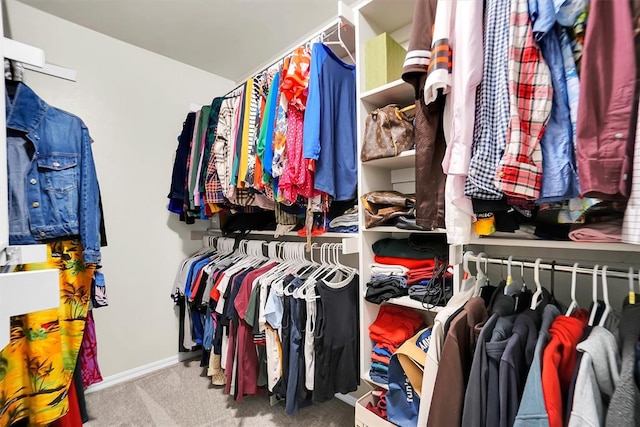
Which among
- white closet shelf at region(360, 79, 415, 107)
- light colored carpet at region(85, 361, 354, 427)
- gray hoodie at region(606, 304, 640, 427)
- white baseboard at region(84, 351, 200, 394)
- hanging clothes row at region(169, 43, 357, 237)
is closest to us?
gray hoodie at region(606, 304, 640, 427)

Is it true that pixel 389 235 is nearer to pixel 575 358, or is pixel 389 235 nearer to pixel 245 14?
pixel 575 358

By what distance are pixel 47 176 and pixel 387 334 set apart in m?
1.66

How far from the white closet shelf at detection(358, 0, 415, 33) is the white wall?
5.89 ft

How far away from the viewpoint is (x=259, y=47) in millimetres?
2201

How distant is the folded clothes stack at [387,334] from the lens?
1310 millimetres

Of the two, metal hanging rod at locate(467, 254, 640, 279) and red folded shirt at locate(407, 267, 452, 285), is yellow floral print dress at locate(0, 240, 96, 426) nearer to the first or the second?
red folded shirt at locate(407, 267, 452, 285)

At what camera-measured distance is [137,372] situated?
7.16 ft

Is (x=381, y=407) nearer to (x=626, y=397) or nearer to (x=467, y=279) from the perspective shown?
(x=467, y=279)

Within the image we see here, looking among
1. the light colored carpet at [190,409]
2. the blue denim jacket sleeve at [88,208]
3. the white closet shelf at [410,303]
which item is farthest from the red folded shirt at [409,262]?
the blue denim jacket sleeve at [88,208]

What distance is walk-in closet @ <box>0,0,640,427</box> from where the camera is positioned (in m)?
0.69

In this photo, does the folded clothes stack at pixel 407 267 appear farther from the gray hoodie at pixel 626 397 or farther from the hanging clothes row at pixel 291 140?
the gray hoodie at pixel 626 397

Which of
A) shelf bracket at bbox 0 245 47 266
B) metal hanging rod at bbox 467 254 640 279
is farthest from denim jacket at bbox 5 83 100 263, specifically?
metal hanging rod at bbox 467 254 640 279

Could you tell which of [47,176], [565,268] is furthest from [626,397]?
[47,176]

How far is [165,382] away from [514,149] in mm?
2586
